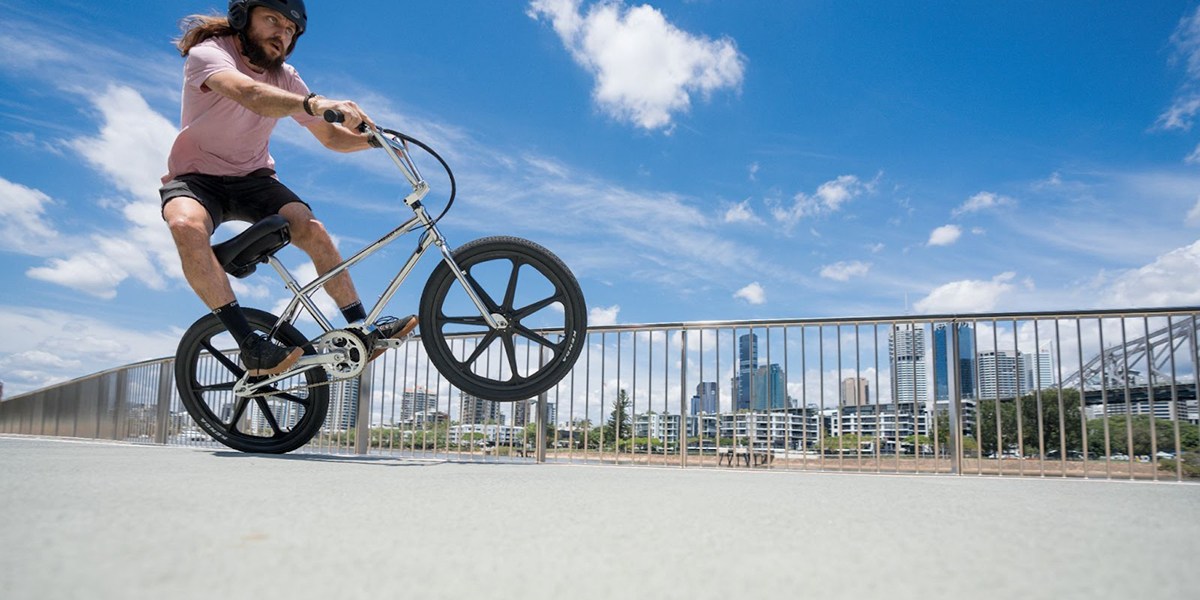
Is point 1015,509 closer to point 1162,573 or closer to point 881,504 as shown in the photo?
point 881,504

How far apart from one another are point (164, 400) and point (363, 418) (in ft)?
15.6

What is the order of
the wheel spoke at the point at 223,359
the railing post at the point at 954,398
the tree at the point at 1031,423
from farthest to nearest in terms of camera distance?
the tree at the point at 1031,423, the railing post at the point at 954,398, the wheel spoke at the point at 223,359

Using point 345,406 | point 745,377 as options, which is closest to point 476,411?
point 345,406

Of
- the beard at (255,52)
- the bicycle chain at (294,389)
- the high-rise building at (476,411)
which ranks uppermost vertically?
the beard at (255,52)

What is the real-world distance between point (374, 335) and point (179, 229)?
100cm

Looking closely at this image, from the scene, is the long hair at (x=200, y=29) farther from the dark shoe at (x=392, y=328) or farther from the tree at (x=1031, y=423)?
the tree at (x=1031, y=423)

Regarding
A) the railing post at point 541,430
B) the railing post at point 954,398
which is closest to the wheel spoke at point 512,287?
the railing post at point 541,430

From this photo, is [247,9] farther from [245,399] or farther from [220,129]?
[245,399]

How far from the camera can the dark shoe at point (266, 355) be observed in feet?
11.8

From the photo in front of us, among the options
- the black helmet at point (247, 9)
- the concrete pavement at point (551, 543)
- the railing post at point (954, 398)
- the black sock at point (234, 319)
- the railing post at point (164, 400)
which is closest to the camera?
the concrete pavement at point (551, 543)

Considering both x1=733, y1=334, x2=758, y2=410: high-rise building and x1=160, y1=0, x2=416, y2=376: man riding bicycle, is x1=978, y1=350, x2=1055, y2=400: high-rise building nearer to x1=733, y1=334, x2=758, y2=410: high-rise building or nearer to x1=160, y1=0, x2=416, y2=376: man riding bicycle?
x1=733, y1=334, x2=758, y2=410: high-rise building

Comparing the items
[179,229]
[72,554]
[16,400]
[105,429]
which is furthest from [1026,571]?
[16,400]

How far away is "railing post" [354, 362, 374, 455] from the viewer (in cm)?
718

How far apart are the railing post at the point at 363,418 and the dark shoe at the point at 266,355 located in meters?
3.62
